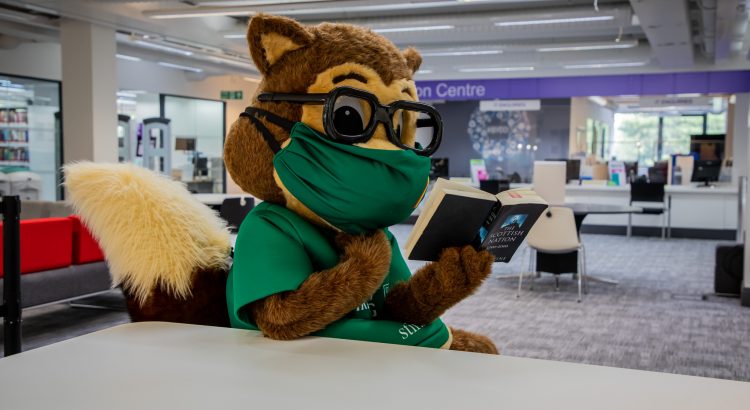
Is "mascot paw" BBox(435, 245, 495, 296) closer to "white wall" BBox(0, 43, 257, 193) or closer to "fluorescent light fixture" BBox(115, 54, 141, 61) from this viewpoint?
"white wall" BBox(0, 43, 257, 193)

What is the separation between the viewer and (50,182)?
38.3ft

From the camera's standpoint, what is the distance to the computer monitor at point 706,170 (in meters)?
12.0

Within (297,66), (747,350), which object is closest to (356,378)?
(297,66)

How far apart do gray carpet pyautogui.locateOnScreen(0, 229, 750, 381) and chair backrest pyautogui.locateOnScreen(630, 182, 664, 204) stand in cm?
332

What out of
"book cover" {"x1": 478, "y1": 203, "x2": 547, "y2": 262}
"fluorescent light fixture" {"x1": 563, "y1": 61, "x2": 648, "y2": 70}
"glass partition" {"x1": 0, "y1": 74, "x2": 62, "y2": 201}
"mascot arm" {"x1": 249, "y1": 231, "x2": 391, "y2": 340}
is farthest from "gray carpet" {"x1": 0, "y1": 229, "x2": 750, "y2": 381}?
"fluorescent light fixture" {"x1": 563, "y1": 61, "x2": 648, "y2": 70}

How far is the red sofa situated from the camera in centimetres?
446

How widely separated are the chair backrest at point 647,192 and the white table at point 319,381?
409 inches

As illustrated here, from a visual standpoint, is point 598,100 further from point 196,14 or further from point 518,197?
point 518,197

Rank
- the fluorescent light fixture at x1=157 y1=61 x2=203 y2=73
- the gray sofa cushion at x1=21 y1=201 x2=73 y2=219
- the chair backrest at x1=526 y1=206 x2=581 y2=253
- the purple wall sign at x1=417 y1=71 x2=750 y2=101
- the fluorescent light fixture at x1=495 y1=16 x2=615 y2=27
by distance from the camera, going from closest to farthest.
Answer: the chair backrest at x1=526 y1=206 x2=581 y2=253 < the gray sofa cushion at x1=21 y1=201 x2=73 y2=219 < the fluorescent light fixture at x1=495 y1=16 x2=615 y2=27 < the purple wall sign at x1=417 y1=71 x2=750 y2=101 < the fluorescent light fixture at x1=157 y1=61 x2=203 y2=73

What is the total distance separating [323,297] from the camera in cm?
130

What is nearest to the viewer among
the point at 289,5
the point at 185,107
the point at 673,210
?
the point at 289,5

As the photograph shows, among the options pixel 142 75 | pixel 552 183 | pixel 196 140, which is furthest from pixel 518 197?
pixel 196 140

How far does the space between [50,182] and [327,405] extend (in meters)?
12.1

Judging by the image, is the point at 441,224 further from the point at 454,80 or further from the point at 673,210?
the point at 454,80
